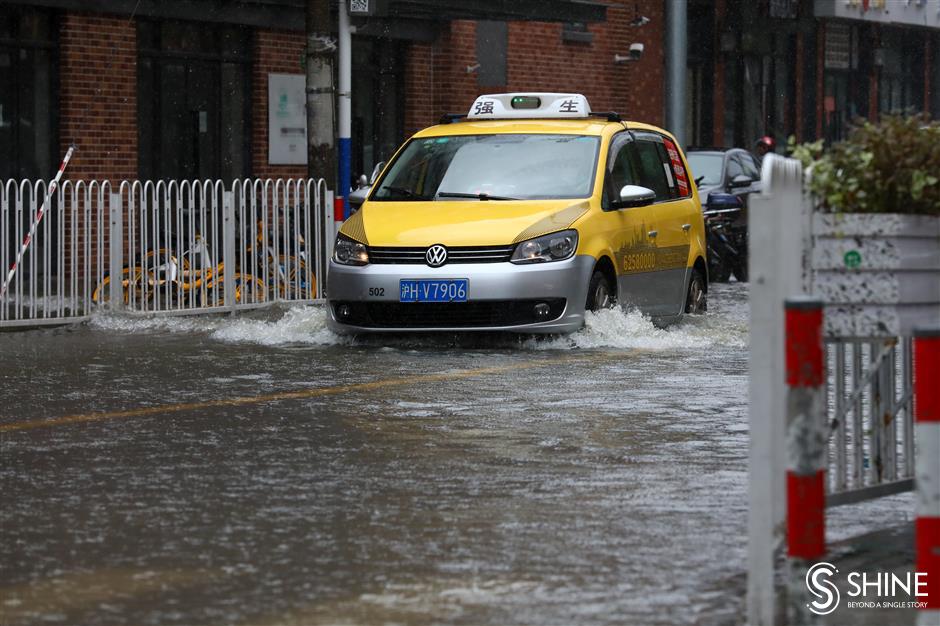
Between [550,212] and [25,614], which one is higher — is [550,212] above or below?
above

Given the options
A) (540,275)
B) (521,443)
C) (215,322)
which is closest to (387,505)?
(521,443)

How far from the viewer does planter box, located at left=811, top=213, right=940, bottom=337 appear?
5.90 metres

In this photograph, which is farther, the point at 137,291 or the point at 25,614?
the point at 137,291

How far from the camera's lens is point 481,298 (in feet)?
43.7

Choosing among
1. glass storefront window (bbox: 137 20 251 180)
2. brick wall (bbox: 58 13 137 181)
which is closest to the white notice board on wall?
glass storefront window (bbox: 137 20 251 180)

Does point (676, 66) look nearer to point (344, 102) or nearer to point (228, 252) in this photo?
point (344, 102)

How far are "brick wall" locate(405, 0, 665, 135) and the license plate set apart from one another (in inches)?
546

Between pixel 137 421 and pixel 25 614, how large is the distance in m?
4.34

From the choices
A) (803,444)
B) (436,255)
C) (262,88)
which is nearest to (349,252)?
(436,255)

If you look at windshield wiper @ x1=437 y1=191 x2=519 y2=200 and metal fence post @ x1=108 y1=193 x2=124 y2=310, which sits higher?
windshield wiper @ x1=437 y1=191 x2=519 y2=200

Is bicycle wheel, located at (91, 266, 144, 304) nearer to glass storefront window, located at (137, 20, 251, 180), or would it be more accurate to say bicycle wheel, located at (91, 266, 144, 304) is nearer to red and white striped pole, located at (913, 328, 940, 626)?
glass storefront window, located at (137, 20, 251, 180)

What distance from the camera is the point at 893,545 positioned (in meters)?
6.59

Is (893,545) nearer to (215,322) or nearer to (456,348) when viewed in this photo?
(456,348)

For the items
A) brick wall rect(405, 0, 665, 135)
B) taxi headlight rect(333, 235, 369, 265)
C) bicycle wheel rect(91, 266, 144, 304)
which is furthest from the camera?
brick wall rect(405, 0, 665, 135)
